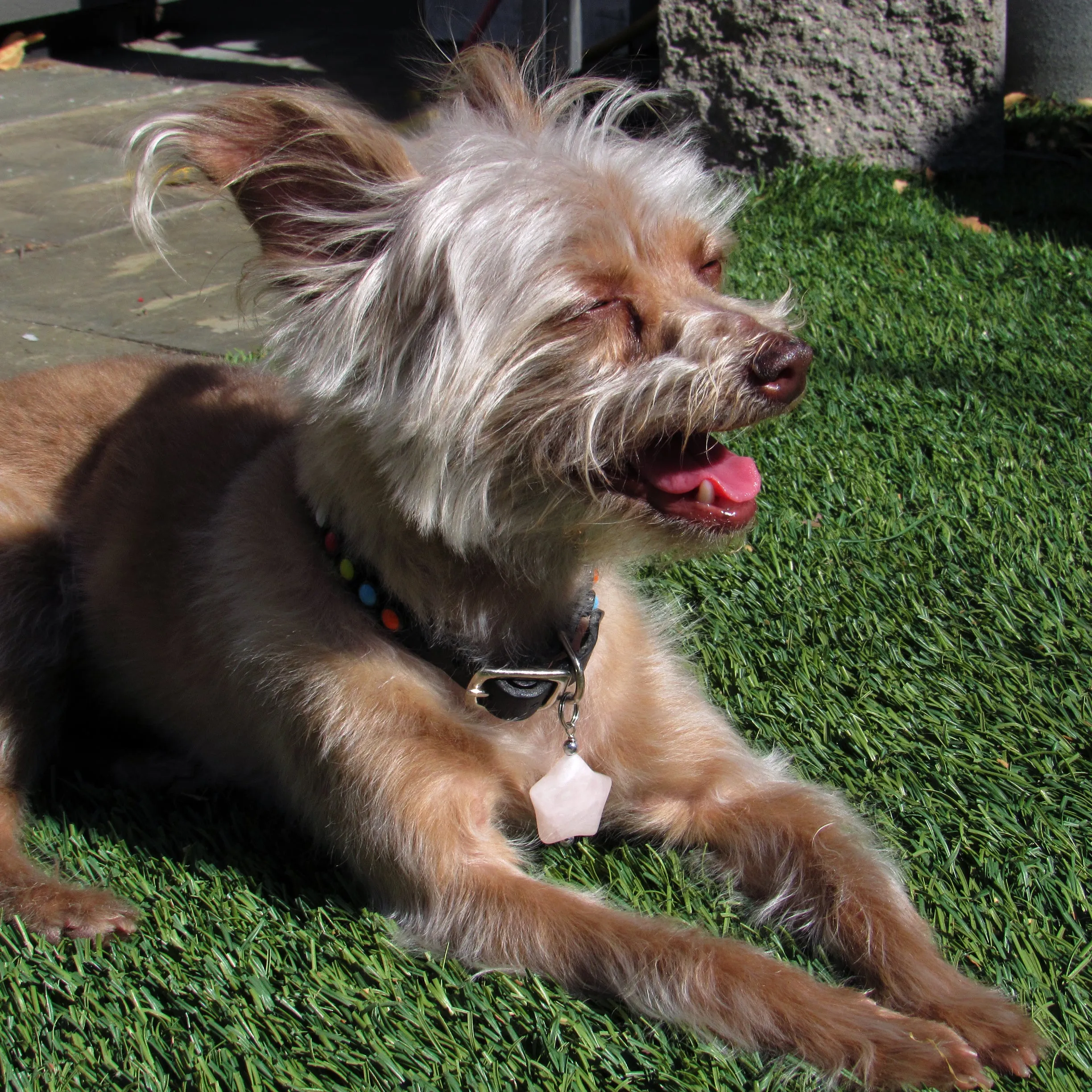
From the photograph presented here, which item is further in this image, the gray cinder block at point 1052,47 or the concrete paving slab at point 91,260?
the gray cinder block at point 1052,47

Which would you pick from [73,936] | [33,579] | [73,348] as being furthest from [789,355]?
[73,348]

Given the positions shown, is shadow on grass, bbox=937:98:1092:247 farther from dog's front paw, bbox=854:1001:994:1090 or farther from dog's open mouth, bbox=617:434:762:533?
dog's front paw, bbox=854:1001:994:1090

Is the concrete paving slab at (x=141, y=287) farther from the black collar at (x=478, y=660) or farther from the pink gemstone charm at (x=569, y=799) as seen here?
the pink gemstone charm at (x=569, y=799)

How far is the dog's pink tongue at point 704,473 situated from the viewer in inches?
91.0

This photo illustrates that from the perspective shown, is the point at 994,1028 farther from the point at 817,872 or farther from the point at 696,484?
the point at 696,484

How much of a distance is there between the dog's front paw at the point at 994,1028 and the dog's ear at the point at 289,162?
185cm

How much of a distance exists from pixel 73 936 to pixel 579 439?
1.50 metres

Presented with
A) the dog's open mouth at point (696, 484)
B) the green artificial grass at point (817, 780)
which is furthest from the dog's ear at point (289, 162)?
the green artificial grass at point (817, 780)

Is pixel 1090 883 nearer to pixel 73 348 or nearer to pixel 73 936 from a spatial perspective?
pixel 73 936

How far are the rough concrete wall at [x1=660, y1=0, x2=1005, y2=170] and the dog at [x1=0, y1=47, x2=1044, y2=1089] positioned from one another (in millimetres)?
4542

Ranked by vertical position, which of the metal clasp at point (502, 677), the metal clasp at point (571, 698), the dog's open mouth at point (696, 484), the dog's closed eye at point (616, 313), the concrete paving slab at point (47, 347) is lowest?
the concrete paving slab at point (47, 347)

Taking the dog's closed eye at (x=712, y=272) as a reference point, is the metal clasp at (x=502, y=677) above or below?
below

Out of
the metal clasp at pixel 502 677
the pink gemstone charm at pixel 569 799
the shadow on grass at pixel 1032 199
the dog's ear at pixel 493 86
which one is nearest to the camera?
the metal clasp at pixel 502 677

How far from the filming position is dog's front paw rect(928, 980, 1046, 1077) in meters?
2.01
